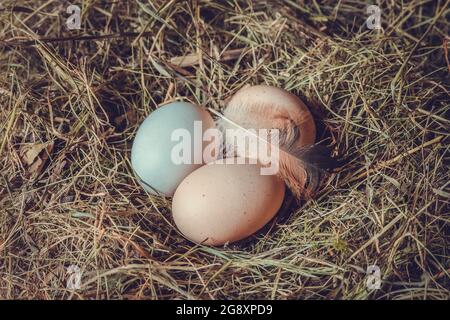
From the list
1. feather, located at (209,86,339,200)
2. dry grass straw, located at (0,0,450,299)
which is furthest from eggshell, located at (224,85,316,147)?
dry grass straw, located at (0,0,450,299)

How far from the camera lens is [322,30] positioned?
1751mm

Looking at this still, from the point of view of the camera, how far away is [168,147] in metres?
1.48

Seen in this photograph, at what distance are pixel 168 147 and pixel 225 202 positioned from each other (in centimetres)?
23

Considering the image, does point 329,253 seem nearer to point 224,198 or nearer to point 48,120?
point 224,198

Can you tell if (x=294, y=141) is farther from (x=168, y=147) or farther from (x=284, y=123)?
(x=168, y=147)

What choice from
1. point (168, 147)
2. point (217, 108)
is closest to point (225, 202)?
point (168, 147)

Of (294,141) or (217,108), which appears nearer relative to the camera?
(294,141)

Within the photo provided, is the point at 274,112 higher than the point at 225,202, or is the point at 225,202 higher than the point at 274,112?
the point at 274,112

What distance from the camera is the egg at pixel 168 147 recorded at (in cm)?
148

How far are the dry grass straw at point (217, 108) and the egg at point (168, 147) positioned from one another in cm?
8

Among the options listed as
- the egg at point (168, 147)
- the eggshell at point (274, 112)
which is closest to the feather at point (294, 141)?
the eggshell at point (274, 112)

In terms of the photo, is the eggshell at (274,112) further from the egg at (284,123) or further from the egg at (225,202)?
the egg at (225,202)

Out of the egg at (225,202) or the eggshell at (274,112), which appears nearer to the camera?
the egg at (225,202)
